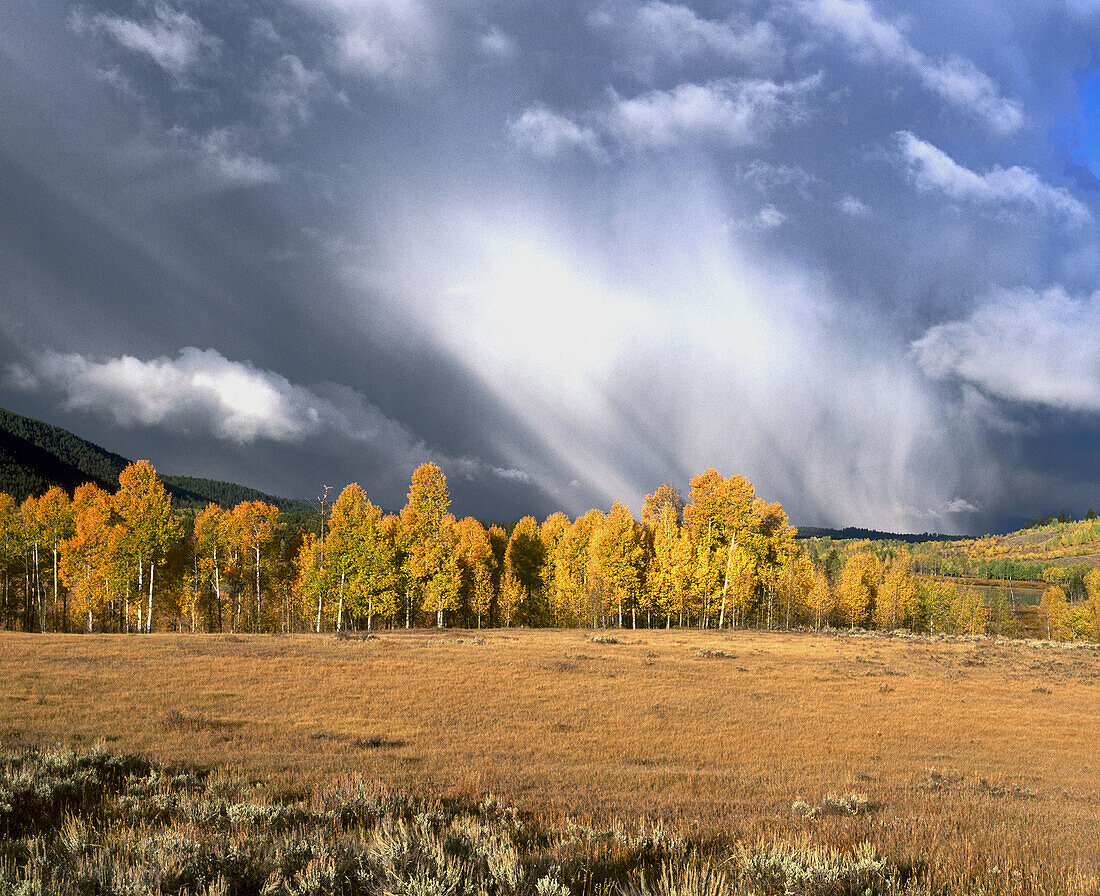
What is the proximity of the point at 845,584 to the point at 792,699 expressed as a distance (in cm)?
7852

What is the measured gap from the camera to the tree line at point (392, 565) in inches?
2309

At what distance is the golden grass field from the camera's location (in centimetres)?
1010

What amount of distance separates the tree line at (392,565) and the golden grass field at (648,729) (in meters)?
17.6

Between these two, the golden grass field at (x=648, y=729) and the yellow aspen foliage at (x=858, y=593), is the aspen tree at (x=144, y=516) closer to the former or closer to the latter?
the golden grass field at (x=648, y=729)

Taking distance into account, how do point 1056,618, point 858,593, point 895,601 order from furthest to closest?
point 1056,618 → point 895,601 → point 858,593

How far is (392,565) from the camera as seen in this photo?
61.6 meters

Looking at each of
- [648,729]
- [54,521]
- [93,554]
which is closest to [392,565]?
[93,554]

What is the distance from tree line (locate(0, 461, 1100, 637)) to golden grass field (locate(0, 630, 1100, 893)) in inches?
692

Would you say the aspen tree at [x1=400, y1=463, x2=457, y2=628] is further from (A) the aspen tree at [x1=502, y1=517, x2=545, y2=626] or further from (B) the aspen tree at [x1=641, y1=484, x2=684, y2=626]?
(B) the aspen tree at [x1=641, y1=484, x2=684, y2=626]

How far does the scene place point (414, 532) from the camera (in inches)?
2496

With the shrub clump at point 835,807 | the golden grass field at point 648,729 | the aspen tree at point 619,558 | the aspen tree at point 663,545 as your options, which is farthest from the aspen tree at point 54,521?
the shrub clump at point 835,807

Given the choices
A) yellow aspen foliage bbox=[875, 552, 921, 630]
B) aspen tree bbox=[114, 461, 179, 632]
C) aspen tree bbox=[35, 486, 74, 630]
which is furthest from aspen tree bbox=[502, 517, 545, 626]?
yellow aspen foliage bbox=[875, 552, 921, 630]

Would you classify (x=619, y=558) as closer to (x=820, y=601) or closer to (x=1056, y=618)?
(x=820, y=601)

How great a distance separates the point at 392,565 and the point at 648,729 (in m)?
45.1
